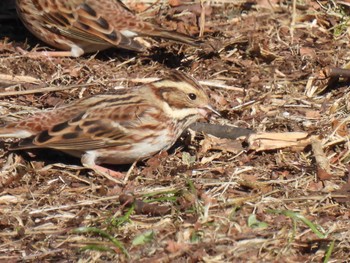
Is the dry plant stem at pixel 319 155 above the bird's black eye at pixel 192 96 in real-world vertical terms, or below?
below

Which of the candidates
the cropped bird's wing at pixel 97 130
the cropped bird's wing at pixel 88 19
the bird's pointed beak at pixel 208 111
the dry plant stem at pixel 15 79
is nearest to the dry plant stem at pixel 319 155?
the bird's pointed beak at pixel 208 111

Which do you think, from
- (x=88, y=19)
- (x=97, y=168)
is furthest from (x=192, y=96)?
(x=88, y=19)

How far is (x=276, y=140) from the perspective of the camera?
7.95 meters

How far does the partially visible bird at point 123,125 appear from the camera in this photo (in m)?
7.65

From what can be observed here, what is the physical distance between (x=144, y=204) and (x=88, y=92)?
2.14 m

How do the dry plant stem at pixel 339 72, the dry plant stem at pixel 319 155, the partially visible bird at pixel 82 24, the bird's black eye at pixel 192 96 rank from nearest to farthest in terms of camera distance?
1. the dry plant stem at pixel 319 155
2. the bird's black eye at pixel 192 96
3. the dry plant stem at pixel 339 72
4. the partially visible bird at pixel 82 24

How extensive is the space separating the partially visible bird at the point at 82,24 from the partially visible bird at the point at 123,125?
1612 mm

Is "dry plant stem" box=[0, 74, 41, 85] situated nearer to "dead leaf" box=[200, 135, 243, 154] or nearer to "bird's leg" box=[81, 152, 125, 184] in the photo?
"bird's leg" box=[81, 152, 125, 184]

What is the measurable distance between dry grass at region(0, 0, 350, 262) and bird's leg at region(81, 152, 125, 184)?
0.20ft

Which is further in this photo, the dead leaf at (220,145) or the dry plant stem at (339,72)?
the dry plant stem at (339,72)

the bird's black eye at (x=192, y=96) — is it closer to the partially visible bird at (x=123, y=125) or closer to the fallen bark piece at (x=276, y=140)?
the partially visible bird at (x=123, y=125)

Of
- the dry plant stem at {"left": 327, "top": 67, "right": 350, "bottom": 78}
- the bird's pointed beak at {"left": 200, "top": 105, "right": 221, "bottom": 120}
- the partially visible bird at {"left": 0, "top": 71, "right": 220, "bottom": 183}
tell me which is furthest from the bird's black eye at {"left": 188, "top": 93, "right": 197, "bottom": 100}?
the dry plant stem at {"left": 327, "top": 67, "right": 350, "bottom": 78}

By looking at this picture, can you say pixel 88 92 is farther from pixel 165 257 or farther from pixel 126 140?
pixel 165 257

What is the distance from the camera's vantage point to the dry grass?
656 centimetres
